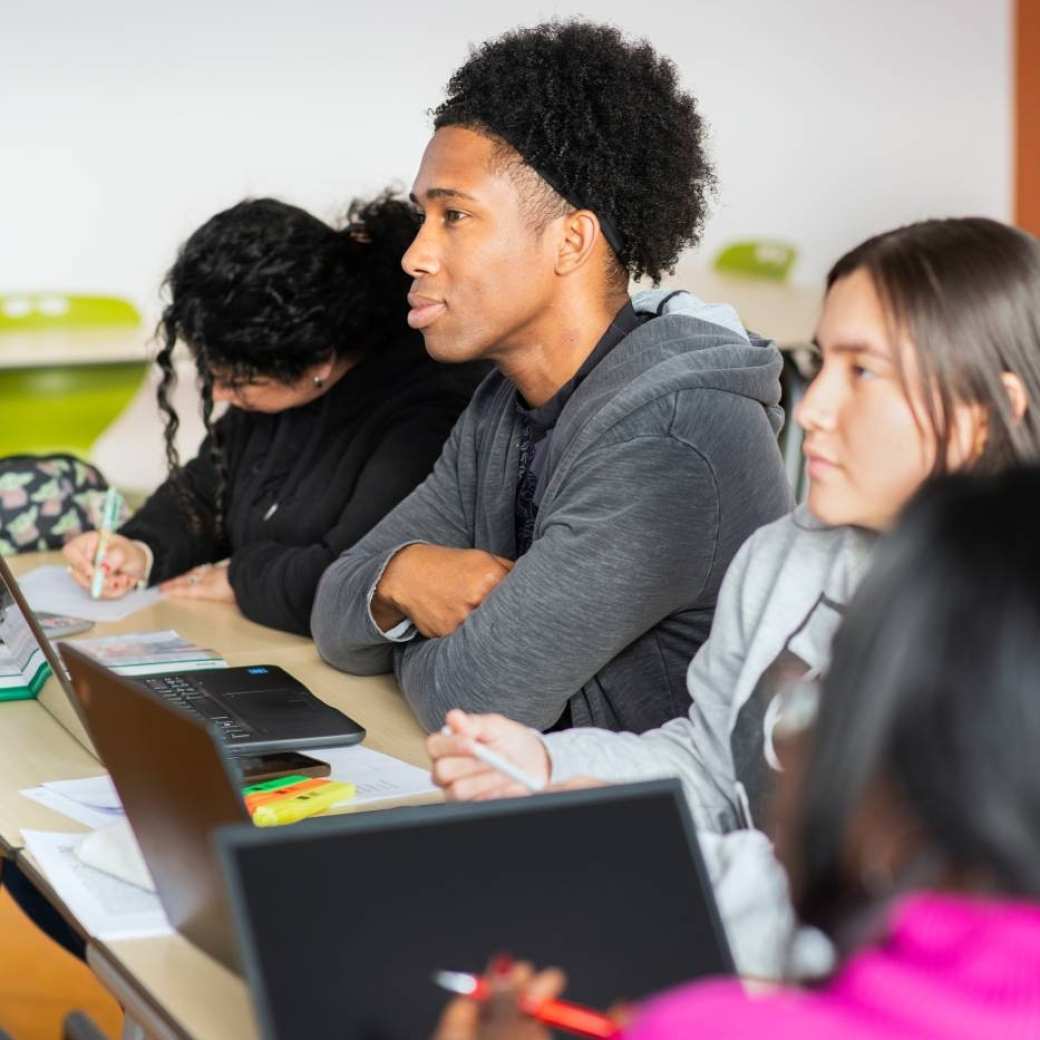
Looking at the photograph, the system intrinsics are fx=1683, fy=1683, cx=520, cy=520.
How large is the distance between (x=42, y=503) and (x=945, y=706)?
7.15ft

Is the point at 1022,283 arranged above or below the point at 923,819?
above

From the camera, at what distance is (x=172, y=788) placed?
1072mm

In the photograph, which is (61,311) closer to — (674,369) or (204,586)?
(204,586)

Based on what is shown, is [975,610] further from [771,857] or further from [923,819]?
[771,857]

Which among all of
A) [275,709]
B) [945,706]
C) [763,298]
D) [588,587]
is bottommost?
[763,298]

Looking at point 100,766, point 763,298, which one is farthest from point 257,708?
point 763,298

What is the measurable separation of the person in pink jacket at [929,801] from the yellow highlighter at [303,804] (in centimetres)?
73

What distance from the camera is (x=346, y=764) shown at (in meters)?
1.55

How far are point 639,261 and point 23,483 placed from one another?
117cm

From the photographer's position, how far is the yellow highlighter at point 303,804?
135cm

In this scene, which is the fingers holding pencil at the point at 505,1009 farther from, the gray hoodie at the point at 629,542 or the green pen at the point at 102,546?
the green pen at the point at 102,546

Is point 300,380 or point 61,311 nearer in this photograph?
point 300,380

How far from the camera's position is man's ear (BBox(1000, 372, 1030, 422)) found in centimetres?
114

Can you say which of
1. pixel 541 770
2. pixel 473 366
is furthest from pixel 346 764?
pixel 473 366
